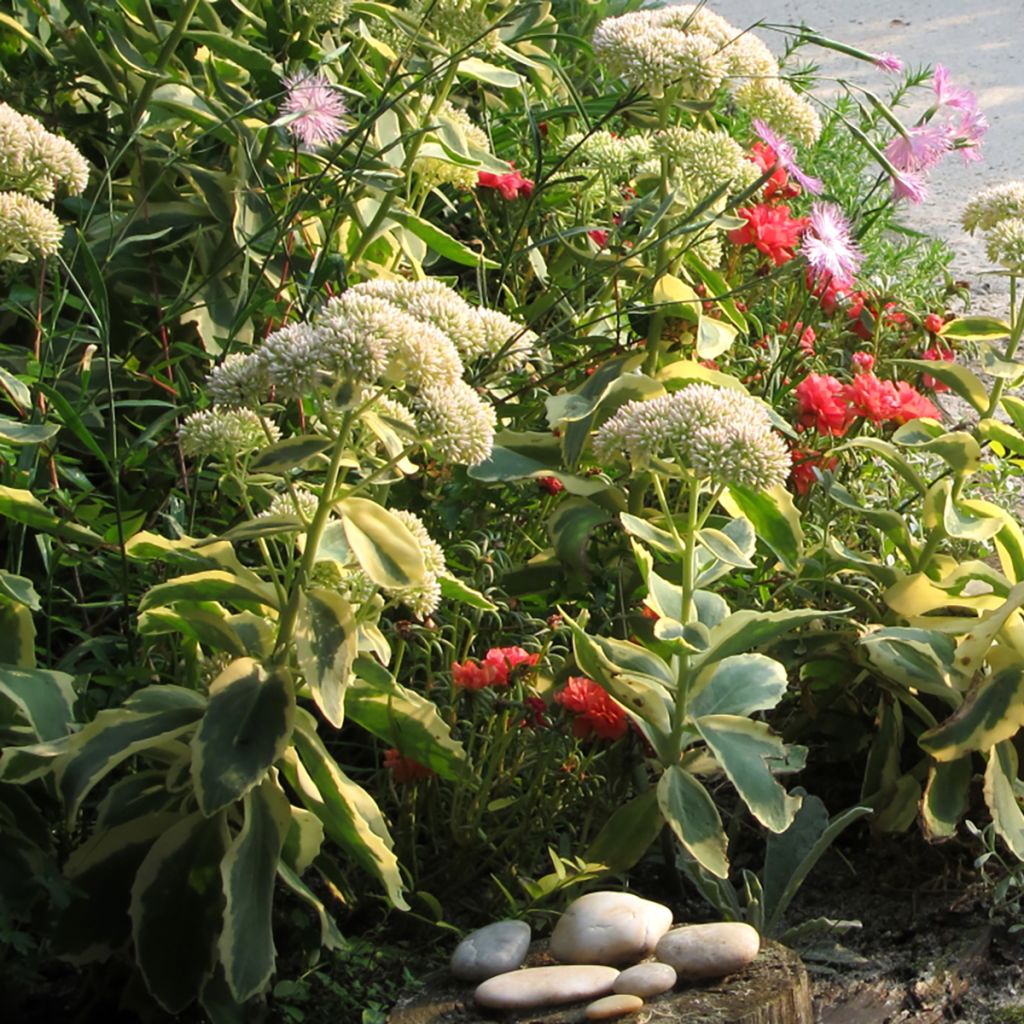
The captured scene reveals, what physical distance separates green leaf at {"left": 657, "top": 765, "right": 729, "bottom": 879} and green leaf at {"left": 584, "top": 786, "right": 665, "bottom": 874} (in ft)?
0.12

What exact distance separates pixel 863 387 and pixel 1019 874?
0.88 meters

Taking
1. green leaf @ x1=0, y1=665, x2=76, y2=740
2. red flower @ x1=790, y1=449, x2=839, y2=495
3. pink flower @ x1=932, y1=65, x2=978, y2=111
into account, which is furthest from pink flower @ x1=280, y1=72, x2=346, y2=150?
pink flower @ x1=932, y1=65, x2=978, y2=111

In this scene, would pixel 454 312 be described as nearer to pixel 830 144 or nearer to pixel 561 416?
pixel 561 416

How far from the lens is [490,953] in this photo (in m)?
2.05

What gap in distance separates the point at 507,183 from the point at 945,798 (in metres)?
→ 1.48

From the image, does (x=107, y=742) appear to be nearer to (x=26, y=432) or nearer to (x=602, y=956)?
(x=26, y=432)

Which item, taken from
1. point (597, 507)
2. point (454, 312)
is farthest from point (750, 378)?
point (454, 312)

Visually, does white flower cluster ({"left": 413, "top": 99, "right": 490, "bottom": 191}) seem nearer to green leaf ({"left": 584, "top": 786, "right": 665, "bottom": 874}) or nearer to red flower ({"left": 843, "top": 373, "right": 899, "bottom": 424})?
red flower ({"left": 843, "top": 373, "right": 899, "bottom": 424})

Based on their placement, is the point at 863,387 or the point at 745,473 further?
the point at 863,387

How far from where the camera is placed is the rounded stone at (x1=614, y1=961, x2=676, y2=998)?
1989 mm

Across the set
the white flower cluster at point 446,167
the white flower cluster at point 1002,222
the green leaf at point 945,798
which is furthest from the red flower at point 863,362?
the green leaf at point 945,798

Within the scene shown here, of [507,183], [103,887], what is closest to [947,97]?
[507,183]

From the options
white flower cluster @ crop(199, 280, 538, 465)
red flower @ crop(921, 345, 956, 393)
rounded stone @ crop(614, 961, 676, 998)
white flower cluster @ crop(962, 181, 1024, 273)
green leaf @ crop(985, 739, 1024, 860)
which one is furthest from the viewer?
red flower @ crop(921, 345, 956, 393)

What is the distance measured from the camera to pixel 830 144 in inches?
202
